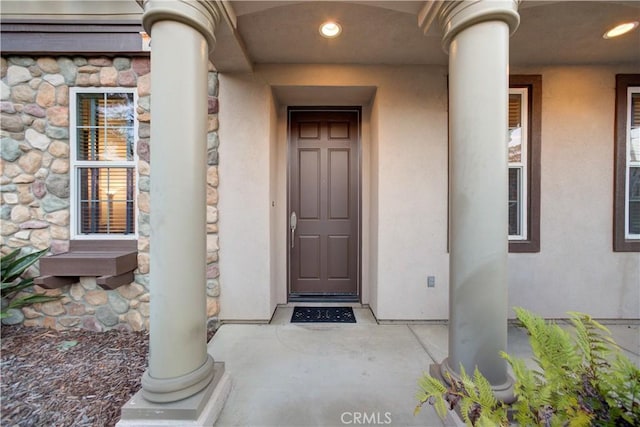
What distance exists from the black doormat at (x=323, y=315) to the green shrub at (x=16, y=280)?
242cm

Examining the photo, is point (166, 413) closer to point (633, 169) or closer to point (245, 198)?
point (245, 198)

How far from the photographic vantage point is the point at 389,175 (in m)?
2.87

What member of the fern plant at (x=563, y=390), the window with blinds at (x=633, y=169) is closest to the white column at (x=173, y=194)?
the fern plant at (x=563, y=390)

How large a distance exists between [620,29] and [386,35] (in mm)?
1978

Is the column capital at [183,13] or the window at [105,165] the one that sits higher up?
the column capital at [183,13]

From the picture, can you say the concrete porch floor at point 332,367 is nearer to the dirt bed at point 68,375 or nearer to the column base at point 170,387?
the column base at point 170,387

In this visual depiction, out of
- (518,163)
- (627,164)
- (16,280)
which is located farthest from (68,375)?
(627,164)

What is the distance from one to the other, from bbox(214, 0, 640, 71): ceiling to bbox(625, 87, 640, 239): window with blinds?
1.37ft

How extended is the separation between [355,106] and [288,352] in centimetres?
278

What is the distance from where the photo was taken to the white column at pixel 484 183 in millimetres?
1489

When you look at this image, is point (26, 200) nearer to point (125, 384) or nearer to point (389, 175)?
point (125, 384)

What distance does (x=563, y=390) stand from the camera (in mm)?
908

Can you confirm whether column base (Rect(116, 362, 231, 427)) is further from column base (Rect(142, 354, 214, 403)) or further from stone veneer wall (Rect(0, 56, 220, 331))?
stone veneer wall (Rect(0, 56, 220, 331))

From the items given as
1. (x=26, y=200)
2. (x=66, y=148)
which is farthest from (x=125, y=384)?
(x=66, y=148)
